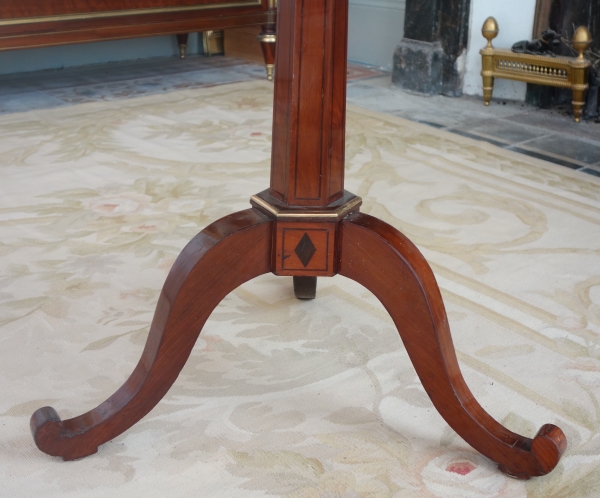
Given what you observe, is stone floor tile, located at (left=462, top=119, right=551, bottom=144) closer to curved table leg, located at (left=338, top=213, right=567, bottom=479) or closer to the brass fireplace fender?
the brass fireplace fender

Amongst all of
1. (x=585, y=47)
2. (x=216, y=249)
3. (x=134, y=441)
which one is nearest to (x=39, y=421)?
(x=134, y=441)

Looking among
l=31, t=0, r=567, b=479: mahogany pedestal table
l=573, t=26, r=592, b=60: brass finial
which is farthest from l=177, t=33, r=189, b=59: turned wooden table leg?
l=31, t=0, r=567, b=479: mahogany pedestal table

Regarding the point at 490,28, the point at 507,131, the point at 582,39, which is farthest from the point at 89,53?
the point at 582,39

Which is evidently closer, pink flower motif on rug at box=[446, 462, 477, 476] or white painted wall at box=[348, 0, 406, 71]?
pink flower motif on rug at box=[446, 462, 477, 476]

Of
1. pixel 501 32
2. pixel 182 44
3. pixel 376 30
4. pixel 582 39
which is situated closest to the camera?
pixel 582 39

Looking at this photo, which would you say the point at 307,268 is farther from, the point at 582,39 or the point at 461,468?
the point at 582,39

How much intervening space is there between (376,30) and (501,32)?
2.30 ft

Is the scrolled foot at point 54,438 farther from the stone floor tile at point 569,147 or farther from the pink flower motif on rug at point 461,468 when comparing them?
the stone floor tile at point 569,147

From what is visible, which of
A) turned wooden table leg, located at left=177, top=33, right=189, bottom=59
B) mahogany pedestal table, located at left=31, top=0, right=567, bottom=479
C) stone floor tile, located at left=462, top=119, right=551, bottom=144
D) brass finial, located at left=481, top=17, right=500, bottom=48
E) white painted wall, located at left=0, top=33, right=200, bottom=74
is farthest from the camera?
turned wooden table leg, located at left=177, top=33, right=189, bottom=59

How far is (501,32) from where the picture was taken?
2.54 meters

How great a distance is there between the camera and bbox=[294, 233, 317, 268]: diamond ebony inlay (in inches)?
29.9

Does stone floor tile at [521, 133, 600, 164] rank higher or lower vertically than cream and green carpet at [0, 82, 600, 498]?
higher

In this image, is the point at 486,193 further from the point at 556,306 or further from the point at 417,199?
the point at 556,306

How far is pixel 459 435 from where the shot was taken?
2.57 feet
